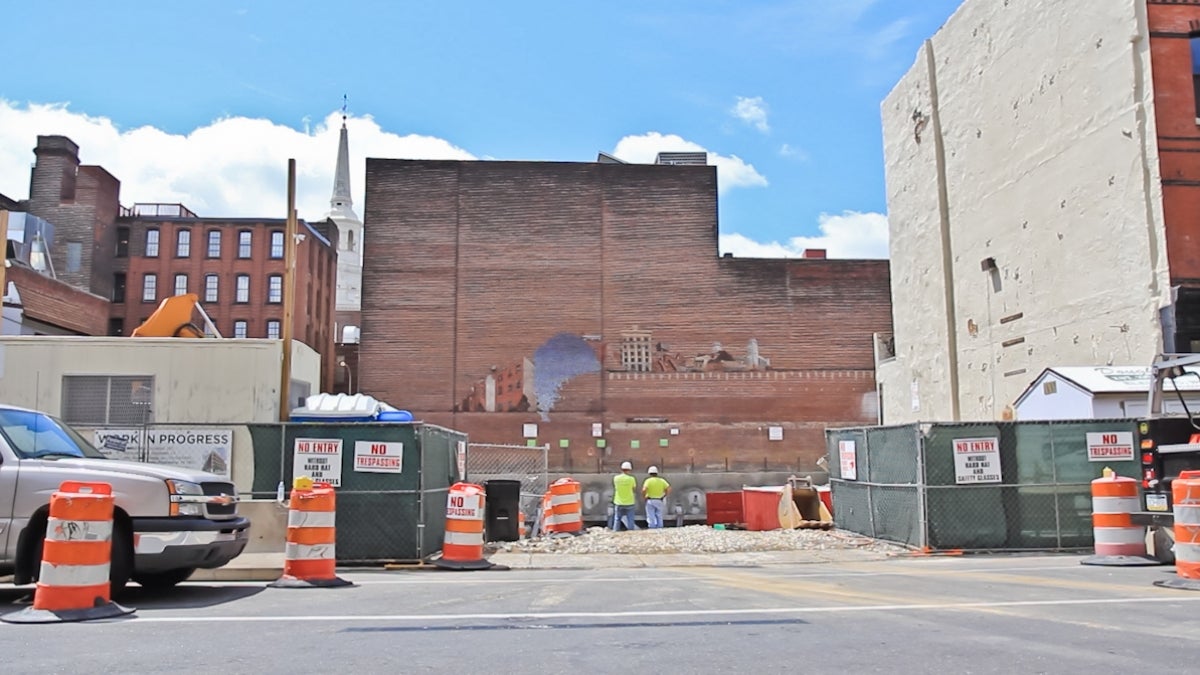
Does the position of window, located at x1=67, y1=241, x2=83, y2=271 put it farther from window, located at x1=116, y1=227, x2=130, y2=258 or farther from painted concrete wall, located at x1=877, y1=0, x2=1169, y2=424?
painted concrete wall, located at x1=877, y1=0, x2=1169, y2=424

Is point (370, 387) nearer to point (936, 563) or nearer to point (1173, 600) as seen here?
point (936, 563)

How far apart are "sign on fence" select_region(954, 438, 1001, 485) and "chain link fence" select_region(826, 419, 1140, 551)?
0.05 ft

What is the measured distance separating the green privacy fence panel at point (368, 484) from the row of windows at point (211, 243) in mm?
61330

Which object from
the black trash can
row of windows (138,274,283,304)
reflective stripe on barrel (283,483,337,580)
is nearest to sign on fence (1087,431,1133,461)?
the black trash can

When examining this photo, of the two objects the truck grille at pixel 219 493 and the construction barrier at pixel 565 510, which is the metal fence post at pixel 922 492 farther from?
the truck grille at pixel 219 493

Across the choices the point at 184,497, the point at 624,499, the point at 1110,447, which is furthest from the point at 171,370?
the point at 1110,447

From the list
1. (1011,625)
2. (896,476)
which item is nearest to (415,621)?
(1011,625)

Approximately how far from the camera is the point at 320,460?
13750 millimetres

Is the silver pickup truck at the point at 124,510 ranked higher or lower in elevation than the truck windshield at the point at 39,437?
lower

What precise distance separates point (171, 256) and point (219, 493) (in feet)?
219

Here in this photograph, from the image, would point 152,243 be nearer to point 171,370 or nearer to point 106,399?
point 106,399

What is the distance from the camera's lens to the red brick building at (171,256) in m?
64.1

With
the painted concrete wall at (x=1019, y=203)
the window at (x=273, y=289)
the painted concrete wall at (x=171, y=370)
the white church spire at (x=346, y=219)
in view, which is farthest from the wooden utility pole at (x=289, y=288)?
the white church spire at (x=346, y=219)

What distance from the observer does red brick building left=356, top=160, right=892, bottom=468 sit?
124 feet
